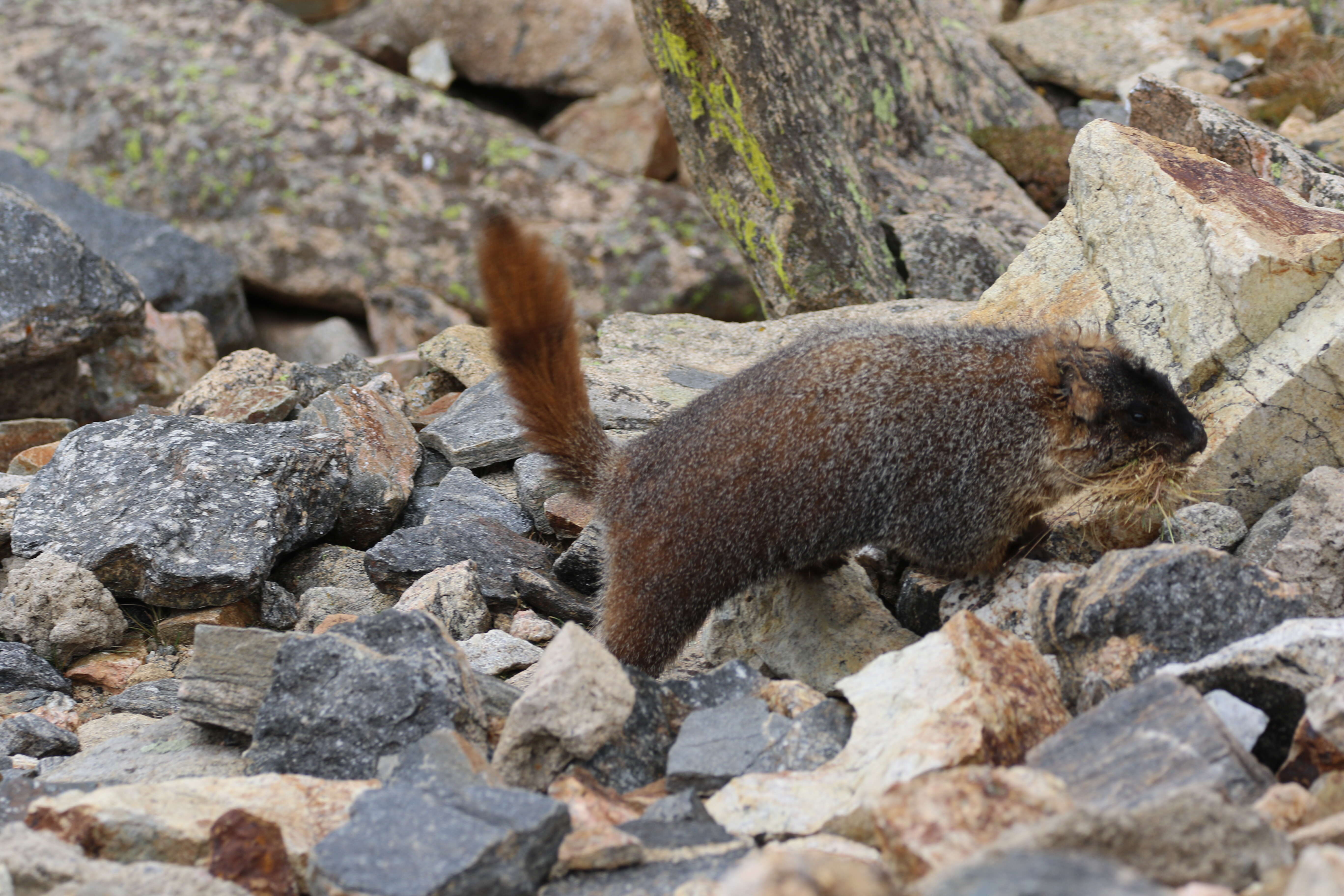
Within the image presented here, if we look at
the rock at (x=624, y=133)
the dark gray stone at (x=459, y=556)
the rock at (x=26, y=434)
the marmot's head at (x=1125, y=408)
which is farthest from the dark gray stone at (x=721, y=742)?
the rock at (x=624, y=133)

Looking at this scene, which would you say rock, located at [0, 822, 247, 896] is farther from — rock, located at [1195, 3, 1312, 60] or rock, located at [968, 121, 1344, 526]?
rock, located at [1195, 3, 1312, 60]

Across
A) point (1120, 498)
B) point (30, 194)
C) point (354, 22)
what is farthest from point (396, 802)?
point (354, 22)

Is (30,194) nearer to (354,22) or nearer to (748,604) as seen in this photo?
(354,22)

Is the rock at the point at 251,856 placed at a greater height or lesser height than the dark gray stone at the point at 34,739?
greater

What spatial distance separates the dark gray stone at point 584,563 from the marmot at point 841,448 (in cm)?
66

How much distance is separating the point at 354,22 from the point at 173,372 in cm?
656

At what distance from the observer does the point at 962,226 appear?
7.93 meters

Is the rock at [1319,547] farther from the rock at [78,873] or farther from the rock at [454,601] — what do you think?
the rock at [78,873]

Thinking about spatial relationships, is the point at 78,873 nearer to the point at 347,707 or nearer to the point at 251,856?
the point at 251,856

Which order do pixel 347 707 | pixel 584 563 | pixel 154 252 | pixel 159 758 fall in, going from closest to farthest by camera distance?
pixel 347 707 < pixel 159 758 < pixel 584 563 < pixel 154 252

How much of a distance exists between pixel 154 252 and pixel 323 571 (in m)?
5.47

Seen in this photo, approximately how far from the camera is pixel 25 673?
471 cm

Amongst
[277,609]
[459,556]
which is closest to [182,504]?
[277,609]

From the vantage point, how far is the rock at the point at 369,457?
5965 millimetres
